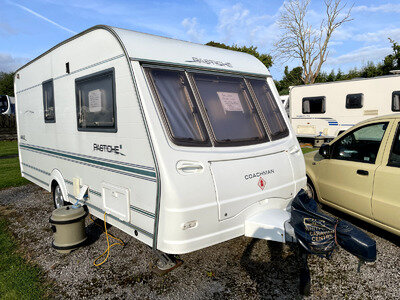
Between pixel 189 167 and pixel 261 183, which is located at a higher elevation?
pixel 189 167

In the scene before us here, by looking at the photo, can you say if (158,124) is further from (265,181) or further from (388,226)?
(388,226)

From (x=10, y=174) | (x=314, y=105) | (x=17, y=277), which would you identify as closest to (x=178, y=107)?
(x=17, y=277)

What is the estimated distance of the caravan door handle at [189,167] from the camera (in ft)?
9.72

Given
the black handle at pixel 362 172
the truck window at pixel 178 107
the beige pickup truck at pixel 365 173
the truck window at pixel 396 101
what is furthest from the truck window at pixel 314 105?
the truck window at pixel 178 107

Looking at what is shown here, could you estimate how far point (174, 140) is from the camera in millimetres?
3090

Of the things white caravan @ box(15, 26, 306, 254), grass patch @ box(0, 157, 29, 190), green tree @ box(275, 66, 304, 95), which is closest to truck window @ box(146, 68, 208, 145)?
white caravan @ box(15, 26, 306, 254)

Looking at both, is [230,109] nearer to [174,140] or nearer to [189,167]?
[174,140]

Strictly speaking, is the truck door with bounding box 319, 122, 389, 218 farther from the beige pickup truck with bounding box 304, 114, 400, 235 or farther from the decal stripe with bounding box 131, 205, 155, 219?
the decal stripe with bounding box 131, 205, 155, 219

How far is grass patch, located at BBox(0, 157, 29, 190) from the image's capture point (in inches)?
328

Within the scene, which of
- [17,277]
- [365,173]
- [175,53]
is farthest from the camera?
[365,173]

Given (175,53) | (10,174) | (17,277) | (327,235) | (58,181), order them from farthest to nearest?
1. (10,174)
2. (58,181)
3. (17,277)
4. (175,53)
5. (327,235)

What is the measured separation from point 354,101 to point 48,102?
36.0ft

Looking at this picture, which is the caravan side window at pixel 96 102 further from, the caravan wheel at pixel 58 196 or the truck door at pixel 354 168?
the truck door at pixel 354 168

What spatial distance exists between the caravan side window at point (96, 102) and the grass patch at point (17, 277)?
6.14ft
